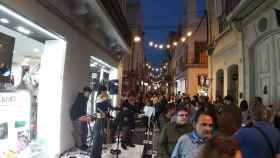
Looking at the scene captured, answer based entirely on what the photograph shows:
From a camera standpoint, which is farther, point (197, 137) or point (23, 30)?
point (23, 30)

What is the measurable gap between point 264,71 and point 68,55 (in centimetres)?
629

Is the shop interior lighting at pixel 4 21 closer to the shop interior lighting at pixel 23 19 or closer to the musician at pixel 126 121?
the shop interior lighting at pixel 23 19

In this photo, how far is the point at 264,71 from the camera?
10.3 meters

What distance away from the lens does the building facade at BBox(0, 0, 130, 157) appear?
621 centimetres

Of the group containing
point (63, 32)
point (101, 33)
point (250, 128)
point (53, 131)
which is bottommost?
point (53, 131)

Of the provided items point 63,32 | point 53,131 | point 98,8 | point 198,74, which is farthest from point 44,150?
point 198,74

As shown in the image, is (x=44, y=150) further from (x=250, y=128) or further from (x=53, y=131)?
(x=250, y=128)

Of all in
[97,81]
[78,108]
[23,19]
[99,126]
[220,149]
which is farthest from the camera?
[97,81]

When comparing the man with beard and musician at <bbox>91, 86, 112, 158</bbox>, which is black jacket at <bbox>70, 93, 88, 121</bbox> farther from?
the man with beard

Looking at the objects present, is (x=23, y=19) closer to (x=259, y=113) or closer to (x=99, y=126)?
(x=99, y=126)

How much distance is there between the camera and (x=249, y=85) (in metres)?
11.4

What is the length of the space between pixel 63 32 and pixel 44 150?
10.1ft

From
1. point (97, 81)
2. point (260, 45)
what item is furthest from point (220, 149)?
point (97, 81)

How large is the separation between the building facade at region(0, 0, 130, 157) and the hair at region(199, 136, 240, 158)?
4.51 metres
